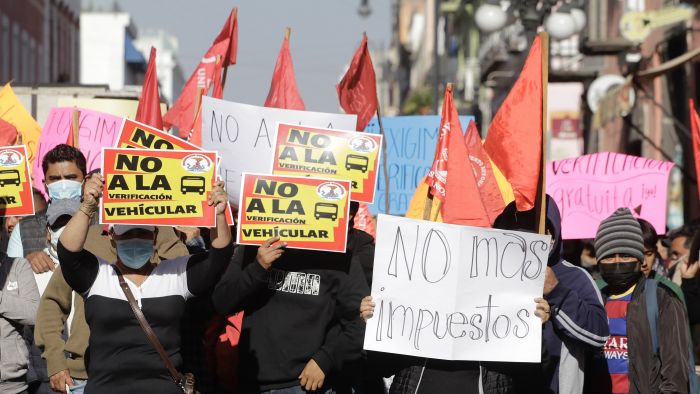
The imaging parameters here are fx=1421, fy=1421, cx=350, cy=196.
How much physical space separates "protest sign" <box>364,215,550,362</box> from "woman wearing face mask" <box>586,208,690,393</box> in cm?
80

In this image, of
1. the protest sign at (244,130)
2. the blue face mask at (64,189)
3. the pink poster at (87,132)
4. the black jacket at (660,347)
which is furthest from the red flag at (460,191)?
the pink poster at (87,132)

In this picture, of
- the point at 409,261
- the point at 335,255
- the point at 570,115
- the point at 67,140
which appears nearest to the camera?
the point at 409,261

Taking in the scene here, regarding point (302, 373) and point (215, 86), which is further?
point (215, 86)

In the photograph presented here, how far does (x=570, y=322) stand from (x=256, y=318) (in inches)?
64.2

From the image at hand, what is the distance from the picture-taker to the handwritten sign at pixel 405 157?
439 inches

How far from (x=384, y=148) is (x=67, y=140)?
2.44 meters

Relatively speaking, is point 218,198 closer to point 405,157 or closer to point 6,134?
point 6,134

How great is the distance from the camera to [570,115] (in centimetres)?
3272

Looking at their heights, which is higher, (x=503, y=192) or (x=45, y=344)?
(x=503, y=192)

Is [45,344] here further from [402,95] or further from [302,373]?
[402,95]

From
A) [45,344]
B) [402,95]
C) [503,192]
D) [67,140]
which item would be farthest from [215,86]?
[402,95]

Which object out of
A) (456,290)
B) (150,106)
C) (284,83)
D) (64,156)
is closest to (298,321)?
(456,290)

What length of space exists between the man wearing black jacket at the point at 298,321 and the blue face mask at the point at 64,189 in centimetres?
116

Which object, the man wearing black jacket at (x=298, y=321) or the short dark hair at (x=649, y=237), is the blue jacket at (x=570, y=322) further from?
the short dark hair at (x=649, y=237)
